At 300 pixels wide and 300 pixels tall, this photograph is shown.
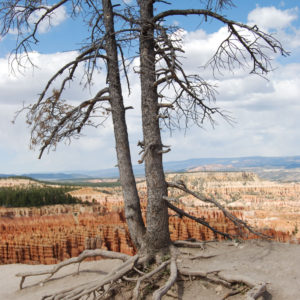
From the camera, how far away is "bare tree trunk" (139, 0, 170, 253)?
685cm

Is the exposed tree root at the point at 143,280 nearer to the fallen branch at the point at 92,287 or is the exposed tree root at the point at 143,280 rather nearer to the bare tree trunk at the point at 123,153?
the fallen branch at the point at 92,287

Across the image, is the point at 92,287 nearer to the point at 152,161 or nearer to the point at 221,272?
the point at 221,272

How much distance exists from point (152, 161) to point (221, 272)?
220 cm

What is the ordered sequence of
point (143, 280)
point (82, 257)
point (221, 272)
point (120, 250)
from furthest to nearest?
point (120, 250) < point (82, 257) < point (143, 280) < point (221, 272)

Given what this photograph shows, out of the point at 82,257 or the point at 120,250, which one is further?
the point at 120,250

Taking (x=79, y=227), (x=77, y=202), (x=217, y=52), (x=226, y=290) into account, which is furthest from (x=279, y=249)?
(x=77, y=202)

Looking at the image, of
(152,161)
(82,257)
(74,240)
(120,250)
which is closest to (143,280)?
(82,257)

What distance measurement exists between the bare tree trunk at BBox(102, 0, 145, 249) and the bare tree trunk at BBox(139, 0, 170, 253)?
1.63 feet

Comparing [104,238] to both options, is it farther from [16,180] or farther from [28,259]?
[16,180]

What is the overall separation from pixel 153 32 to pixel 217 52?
1.36 metres

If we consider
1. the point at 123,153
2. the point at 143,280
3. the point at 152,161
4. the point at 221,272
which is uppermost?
the point at 123,153

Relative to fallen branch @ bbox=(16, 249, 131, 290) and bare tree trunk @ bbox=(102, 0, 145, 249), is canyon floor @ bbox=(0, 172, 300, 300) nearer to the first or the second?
fallen branch @ bbox=(16, 249, 131, 290)

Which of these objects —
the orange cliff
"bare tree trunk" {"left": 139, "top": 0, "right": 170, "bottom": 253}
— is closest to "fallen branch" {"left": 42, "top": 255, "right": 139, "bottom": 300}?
"bare tree trunk" {"left": 139, "top": 0, "right": 170, "bottom": 253}

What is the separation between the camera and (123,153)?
7.41 metres
